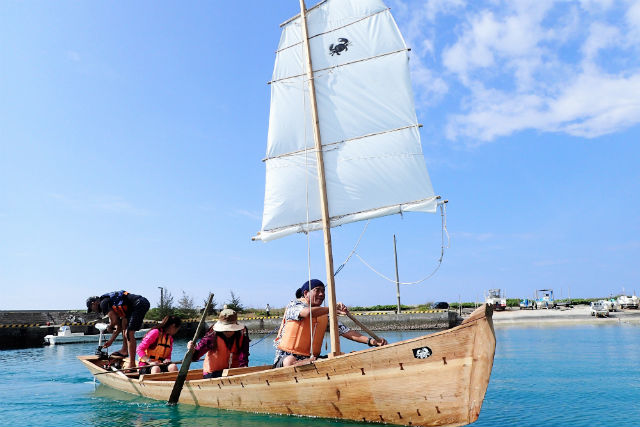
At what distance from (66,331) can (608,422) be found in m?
37.9

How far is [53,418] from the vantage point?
11.9 m

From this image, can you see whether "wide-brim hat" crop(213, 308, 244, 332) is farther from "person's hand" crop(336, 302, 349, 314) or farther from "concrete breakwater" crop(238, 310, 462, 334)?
"concrete breakwater" crop(238, 310, 462, 334)

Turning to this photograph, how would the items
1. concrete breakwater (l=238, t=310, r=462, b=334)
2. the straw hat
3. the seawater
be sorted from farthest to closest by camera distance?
concrete breakwater (l=238, t=310, r=462, b=334) → the straw hat → the seawater

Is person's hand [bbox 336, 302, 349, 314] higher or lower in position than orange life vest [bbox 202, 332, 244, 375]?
higher

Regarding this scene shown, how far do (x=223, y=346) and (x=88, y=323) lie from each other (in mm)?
35560


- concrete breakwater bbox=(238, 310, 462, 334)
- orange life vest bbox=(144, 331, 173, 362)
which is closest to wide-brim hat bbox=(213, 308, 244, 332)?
orange life vest bbox=(144, 331, 173, 362)

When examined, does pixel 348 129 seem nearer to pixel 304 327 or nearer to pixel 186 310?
pixel 304 327

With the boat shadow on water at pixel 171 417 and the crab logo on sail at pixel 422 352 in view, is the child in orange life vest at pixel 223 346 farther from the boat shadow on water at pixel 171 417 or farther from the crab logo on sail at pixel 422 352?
the crab logo on sail at pixel 422 352

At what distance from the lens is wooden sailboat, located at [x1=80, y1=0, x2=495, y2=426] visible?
9344 mm

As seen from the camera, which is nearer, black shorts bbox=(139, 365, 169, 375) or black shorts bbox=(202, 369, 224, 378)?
black shorts bbox=(202, 369, 224, 378)

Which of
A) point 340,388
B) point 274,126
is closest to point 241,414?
point 340,388

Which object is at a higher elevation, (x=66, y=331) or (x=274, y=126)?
(x=274, y=126)

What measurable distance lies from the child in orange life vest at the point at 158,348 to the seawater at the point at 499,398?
36.6 inches

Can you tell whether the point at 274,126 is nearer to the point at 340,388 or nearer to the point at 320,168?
the point at 320,168
